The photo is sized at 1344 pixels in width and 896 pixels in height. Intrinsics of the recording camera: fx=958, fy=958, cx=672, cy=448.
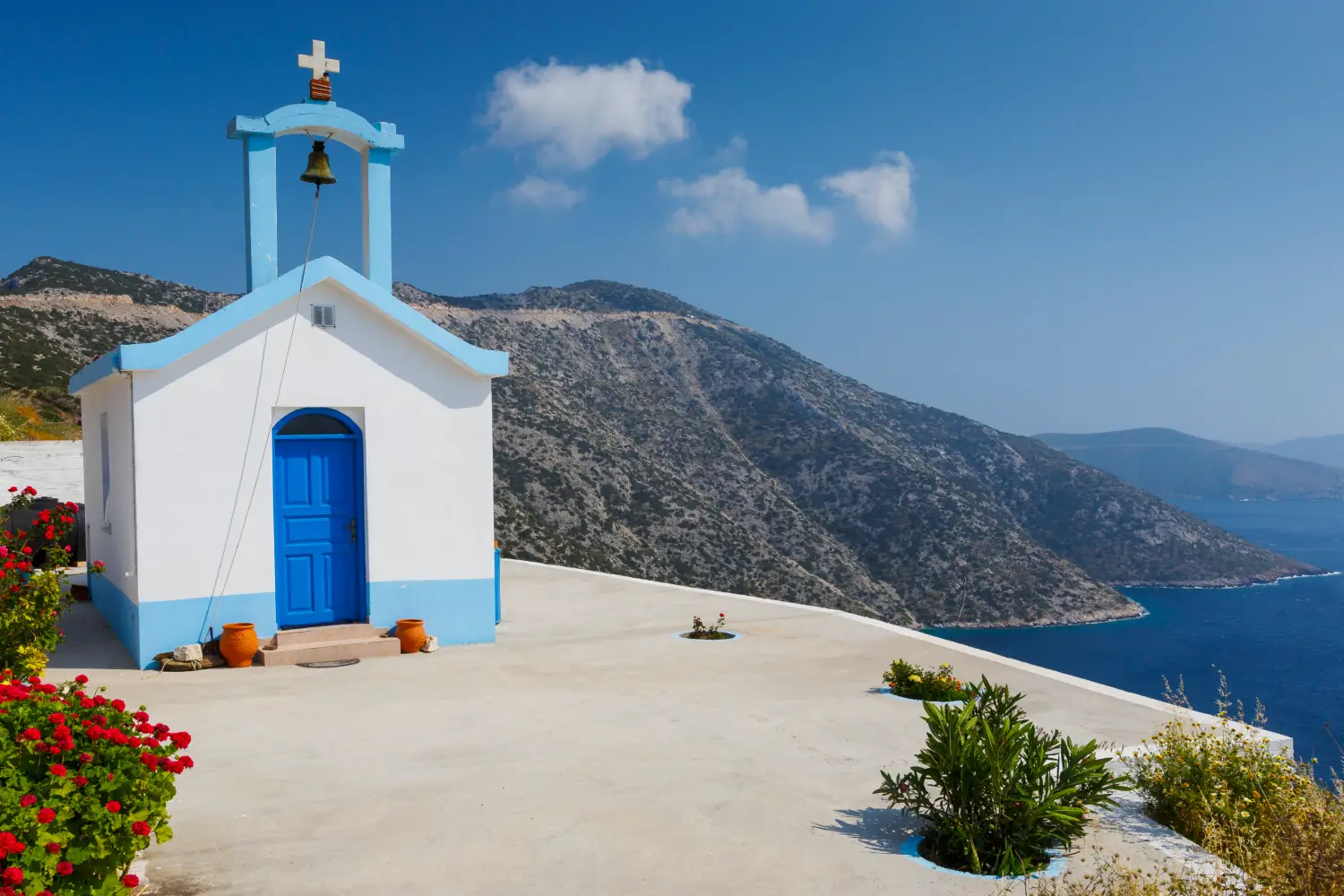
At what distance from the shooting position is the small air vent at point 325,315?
9.82 m

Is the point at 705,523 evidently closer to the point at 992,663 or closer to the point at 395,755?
the point at 992,663

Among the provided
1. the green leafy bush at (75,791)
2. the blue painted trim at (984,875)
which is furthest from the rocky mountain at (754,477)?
the green leafy bush at (75,791)

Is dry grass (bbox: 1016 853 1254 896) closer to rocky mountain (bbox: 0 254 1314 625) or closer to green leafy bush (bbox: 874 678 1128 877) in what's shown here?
green leafy bush (bbox: 874 678 1128 877)

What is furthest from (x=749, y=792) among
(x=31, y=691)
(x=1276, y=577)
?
(x=1276, y=577)

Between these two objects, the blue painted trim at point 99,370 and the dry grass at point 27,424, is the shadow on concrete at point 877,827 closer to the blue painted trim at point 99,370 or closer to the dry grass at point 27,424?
the blue painted trim at point 99,370

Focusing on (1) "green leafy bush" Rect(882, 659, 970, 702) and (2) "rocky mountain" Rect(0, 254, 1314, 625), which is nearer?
(1) "green leafy bush" Rect(882, 659, 970, 702)

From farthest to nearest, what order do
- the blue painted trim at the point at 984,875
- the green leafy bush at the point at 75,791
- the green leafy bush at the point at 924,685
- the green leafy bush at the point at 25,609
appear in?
the green leafy bush at the point at 924,685 < the green leafy bush at the point at 25,609 < the blue painted trim at the point at 984,875 < the green leafy bush at the point at 75,791

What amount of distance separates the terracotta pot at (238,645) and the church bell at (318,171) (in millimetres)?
4508

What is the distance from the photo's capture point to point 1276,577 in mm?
90812

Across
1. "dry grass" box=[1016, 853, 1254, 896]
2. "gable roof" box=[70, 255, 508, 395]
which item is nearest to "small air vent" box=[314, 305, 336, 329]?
"gable roof" box=[70, 255, 508, 395]

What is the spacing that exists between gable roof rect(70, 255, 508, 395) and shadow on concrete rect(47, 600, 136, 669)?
2810mm

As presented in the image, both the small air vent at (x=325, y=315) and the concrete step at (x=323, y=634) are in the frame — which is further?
the small air vent at (x=325, y=315)

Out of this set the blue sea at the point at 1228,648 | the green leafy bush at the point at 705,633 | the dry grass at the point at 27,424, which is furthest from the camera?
the blue sea at the point at 1228,648

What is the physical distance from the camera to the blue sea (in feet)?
180
